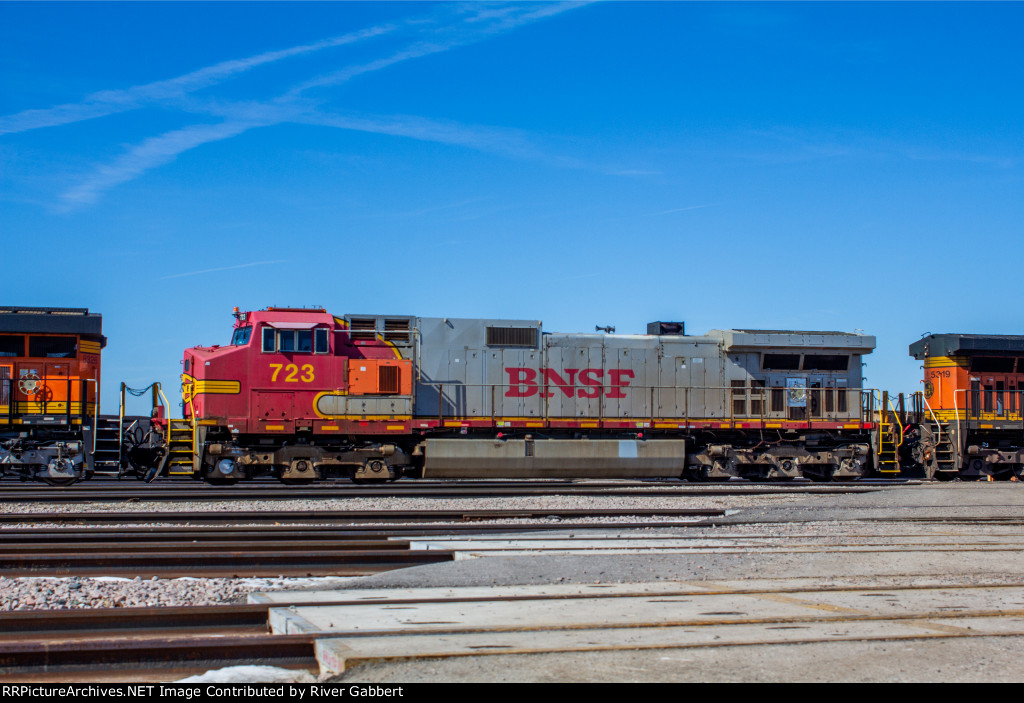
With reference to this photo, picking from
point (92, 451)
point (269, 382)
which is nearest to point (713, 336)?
point (269, 382)

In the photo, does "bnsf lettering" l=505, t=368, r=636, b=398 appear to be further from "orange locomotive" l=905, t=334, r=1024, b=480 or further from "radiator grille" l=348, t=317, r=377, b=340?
"orange locomotive" l=905, t=334, r=1024, b=480

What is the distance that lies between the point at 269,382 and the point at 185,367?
76.6 inches

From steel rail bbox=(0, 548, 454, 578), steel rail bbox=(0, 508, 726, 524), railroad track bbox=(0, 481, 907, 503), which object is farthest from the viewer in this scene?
railroad track bbox=(0, 481, 907, 503)

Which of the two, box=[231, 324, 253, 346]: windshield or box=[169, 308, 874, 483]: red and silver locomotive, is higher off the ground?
box=[231, 324, 253, 346]: windshield

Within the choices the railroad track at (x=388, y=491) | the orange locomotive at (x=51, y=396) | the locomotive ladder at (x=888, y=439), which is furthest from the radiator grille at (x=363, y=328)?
the locomotive ladder at (x=888, y=439)

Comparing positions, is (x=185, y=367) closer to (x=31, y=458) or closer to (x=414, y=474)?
(x=31, y=458)

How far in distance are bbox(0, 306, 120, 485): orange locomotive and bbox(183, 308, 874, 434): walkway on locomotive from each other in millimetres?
1800

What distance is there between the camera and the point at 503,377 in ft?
60.6

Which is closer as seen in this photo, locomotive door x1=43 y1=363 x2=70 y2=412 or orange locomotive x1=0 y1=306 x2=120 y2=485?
orange locomotive x1=0 y1=306 x2=120 y2=485

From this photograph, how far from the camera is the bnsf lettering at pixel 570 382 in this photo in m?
18.5

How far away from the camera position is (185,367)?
17.6 metres

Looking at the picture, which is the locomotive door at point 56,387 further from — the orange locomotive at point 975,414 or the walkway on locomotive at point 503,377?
the orange locomotive at point 975,414

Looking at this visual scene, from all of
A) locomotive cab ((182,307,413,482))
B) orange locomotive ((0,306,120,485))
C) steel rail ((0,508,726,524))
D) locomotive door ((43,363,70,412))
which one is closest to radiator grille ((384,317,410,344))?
locomotive cab ((182,307,413,482))

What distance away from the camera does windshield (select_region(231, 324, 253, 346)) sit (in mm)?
17188
